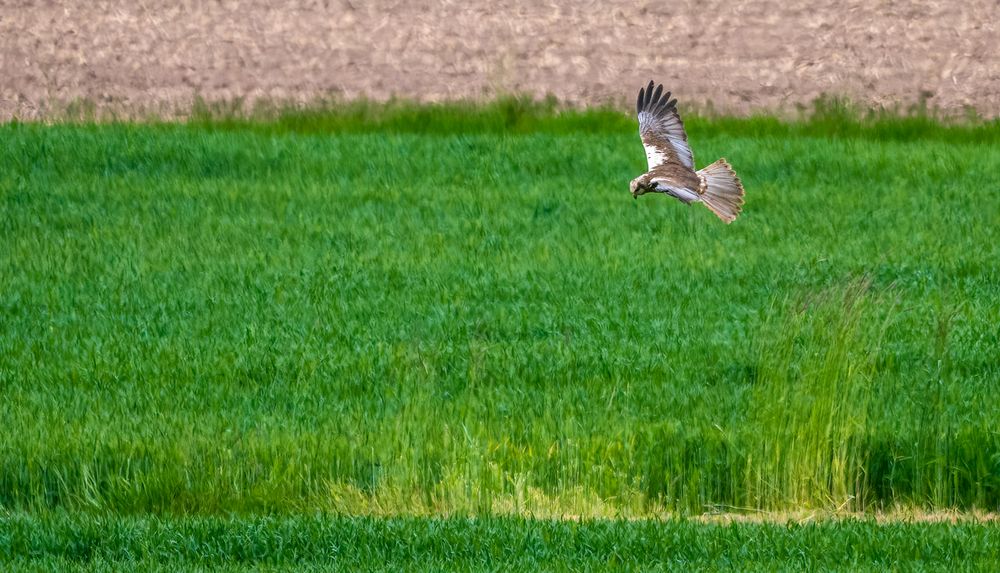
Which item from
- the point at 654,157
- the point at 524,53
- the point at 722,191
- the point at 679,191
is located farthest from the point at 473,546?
the point at 524,53

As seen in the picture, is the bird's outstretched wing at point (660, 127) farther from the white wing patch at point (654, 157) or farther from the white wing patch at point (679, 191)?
the white wing patch at point (679, 191)

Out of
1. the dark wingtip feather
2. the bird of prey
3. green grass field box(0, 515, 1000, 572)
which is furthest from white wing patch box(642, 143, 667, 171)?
green grass field box(0, 515, 1000, 572)

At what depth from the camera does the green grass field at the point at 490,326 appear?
8484mm

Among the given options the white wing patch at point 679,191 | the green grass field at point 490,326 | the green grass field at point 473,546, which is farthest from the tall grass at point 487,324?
the white wing patch at point 679,191

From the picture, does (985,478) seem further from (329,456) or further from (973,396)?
(329,456)

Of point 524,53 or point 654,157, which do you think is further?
point 524,53

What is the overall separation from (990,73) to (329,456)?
11.2 metres

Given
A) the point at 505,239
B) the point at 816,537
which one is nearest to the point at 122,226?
the point at 505,239

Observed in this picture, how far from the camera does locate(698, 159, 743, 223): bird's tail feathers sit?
23.7ft

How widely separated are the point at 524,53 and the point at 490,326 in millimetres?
7565

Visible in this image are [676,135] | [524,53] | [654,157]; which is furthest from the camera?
[524,53]

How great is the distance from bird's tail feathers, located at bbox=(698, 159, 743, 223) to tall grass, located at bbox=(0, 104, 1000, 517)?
131 centimetres

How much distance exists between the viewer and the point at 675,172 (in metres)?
7.68

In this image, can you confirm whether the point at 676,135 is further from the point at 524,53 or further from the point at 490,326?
the point at 524,53
